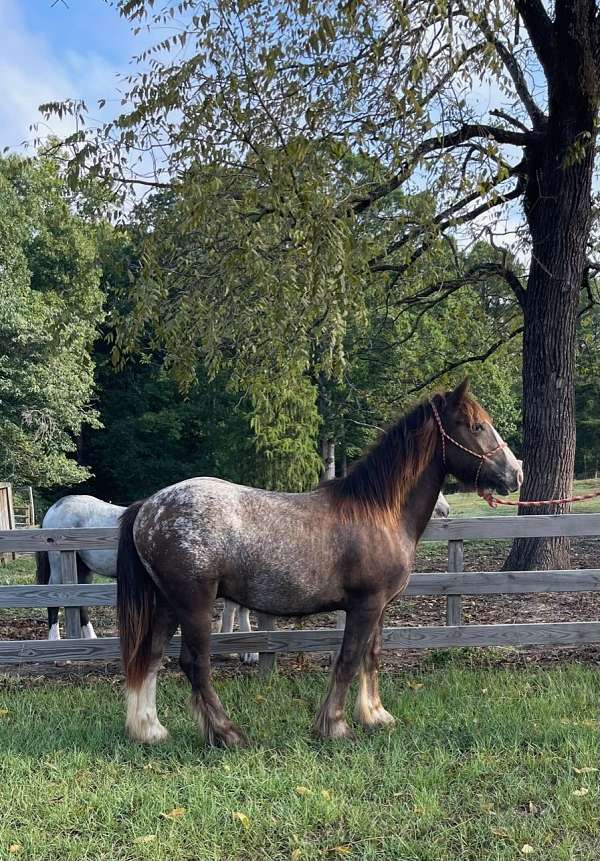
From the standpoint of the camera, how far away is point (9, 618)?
779 centimetres

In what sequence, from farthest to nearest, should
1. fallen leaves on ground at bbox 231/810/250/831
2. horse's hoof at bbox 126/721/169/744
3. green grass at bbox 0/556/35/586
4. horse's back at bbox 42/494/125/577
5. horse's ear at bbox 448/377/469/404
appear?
green grass at bbox 0/556/35/586 → horse's back at bbox 42/494/125/577 → horse's ear at bbox 448/377/469/404 → horse's hoof at bbox 126/721/169/744 → fallen leaves on ground at bbox 231/810/250/831

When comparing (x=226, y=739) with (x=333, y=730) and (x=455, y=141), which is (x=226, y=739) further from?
(x=455, y=141)

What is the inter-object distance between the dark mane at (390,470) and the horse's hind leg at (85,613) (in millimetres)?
2601

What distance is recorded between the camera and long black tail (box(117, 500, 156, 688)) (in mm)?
4348

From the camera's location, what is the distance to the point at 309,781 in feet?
11.9

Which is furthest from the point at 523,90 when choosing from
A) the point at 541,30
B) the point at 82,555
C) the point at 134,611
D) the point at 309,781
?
the point at 309,781

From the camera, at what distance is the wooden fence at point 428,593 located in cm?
546

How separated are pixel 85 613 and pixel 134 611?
1793 millimetres

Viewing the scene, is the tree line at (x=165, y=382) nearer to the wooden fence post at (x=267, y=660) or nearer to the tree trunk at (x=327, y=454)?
the tree trunk at (x=327, y=454)

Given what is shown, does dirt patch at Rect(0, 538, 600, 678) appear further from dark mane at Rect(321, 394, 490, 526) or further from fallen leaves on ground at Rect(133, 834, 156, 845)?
fallen leaves on ground at Rect(133, 834, 156, 845)

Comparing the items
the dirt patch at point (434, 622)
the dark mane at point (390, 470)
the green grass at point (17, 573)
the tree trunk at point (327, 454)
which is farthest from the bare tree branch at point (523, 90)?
the tree trunk at point (327, 454)

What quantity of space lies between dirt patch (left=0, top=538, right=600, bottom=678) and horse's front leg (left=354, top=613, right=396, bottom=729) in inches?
45.2

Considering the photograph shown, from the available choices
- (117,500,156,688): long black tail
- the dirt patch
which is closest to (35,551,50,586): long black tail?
the dirt patch

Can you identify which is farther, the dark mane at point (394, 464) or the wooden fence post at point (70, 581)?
the wooden fence post at point (70, 581)
